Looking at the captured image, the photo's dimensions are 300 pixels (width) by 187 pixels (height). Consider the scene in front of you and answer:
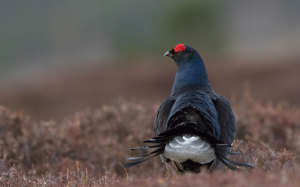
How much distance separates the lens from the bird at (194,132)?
137 inches

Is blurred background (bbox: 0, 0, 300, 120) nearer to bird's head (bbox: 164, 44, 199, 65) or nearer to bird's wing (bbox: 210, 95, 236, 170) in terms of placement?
bird's head (bbox: 164, 44, 199, 65)

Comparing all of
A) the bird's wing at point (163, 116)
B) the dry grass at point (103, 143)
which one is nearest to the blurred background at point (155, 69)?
the dry grass at point (103, 143)

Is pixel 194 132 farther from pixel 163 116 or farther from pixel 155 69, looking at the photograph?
pixel 155 69

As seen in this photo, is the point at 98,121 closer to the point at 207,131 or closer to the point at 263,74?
the point at 207,131

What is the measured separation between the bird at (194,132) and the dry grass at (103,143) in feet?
2.57

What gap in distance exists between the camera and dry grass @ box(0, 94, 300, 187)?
5.01 meters

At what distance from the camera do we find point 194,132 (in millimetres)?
3510

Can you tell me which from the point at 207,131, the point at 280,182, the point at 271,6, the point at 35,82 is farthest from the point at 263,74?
the point at 271,6

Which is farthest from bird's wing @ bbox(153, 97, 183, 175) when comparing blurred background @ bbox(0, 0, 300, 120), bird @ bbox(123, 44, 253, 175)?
blurred background @ bbox(0, 0, 300, 120)

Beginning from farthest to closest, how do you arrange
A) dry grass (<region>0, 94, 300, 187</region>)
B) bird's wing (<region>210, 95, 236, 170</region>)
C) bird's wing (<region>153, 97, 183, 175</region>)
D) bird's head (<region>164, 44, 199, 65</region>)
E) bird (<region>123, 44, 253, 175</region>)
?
bird's head (<region>164, 44, 199, 65</region>)
dry grass (<region>0, 94, 300, 187</region>)
bird's wing (<region>210, 95, 236, 170</region>)
bird's wing (<region>153, 97, 183, 175</region>)
bird (<region>123, 44, 253, 175</region>)

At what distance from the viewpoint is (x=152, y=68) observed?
71.6ft

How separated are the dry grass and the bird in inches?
30.9

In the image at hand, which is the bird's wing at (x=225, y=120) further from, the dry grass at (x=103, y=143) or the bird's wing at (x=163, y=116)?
the dry grass at (x=103, y=143)

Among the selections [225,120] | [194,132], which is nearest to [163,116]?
[225,120]
